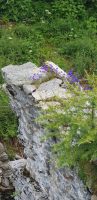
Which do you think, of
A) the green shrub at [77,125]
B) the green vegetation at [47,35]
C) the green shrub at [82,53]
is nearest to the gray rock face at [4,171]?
the green vegetation at [47,35]

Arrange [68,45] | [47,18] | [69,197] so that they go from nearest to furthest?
[69,197] < [68,45] < [47,18]

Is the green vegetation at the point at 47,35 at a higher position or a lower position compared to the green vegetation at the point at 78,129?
lower

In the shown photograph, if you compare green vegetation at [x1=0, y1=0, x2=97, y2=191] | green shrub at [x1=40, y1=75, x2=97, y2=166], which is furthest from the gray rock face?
green shrub at [x1=40, y1=75, x2=97, y2=166]

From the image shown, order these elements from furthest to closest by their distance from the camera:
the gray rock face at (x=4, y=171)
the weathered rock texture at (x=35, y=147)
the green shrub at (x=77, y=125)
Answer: the gray rock face at (x=4, y=171) < the weathered rock texture at (x=35, y=147) < the green shrub at (x=77, y=125)

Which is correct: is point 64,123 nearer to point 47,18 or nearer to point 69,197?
point 69,197

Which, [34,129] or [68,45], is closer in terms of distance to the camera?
[34,129]

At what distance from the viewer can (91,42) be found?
10609 millimetres

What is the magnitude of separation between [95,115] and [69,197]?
3.70 feet

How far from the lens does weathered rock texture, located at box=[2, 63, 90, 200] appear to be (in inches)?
236

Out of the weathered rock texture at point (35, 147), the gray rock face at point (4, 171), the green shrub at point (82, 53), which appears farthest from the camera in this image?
the green shrub at point (82, 53)

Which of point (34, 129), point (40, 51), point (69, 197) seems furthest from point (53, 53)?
point (69, 197)

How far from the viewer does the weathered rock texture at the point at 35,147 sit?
19.7 ft

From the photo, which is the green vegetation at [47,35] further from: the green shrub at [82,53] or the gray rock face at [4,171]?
the gray rock face at [4,171]

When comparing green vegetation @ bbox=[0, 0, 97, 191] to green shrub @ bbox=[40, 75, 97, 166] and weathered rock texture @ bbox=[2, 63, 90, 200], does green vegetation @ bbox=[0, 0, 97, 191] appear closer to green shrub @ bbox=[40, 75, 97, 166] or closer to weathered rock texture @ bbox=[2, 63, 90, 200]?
weathered rock texture @ bbox=[2, 63, 90, 200]
